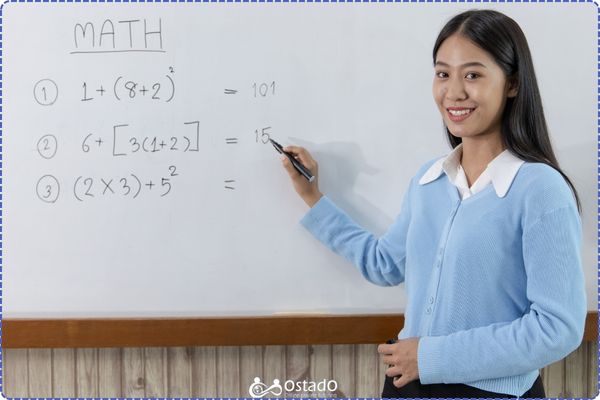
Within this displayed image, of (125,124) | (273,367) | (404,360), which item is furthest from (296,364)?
(125,124)

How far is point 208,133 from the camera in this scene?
3.93ft

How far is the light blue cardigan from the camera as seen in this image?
2.79 feet

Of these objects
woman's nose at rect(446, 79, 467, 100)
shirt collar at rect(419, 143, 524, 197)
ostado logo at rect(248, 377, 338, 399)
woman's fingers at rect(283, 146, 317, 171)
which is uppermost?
woman's nose at rect(446, 79, 467, 100)

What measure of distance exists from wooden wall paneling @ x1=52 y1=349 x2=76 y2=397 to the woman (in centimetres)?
67

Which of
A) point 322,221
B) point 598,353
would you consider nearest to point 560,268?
point 322,221

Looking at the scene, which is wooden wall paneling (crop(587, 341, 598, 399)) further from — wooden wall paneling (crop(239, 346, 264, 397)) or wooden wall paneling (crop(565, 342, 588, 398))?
wooden wall paneling (crop(239, 346, 264, 397))

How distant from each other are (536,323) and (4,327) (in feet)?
3.16

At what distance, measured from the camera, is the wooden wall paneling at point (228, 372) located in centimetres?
128

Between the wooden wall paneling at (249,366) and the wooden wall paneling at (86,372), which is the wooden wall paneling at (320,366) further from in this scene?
the wooden wall paneling at (86,372)

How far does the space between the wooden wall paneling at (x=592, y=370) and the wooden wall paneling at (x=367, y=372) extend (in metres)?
0.45

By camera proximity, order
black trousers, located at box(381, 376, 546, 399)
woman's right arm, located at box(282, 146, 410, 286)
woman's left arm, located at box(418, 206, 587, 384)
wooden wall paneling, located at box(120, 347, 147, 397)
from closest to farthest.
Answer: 1. woman's left arm, located at box(418, 206, 587, 384)
2. black trousers, located at box(381, 376, 546, 399)
3. woman's right arm, located at box(282, 146, 410, 286)
4. wooden wall paneling, located at box(120, 347, 147, 397)

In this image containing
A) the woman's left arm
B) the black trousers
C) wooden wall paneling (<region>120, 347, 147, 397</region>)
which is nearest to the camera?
the woman's left arm

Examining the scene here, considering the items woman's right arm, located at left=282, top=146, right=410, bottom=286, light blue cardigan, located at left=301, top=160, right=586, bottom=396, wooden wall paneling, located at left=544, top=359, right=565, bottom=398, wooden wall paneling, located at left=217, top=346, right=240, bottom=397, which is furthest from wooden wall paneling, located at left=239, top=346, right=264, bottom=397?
wooden wall paneling, located at left=544, top=359, right=565, bottom=398

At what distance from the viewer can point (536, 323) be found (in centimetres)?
86
